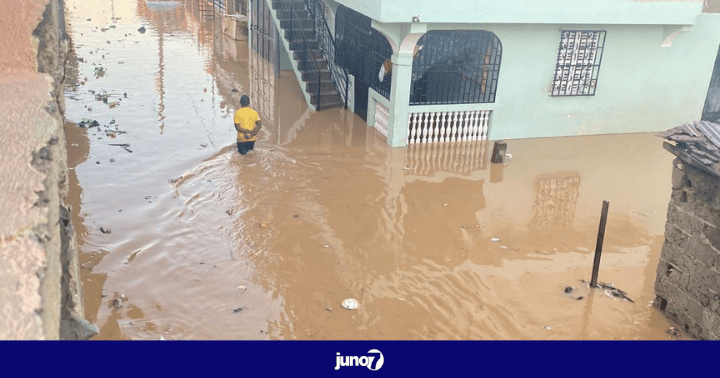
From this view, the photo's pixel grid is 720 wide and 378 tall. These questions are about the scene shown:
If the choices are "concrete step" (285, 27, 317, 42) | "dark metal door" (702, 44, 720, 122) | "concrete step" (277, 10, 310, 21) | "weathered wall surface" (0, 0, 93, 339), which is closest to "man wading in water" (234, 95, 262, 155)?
"concrete step" (285, 27, 317, 42)

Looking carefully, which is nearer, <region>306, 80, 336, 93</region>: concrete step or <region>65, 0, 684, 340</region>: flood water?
<region>65, 0, 684, 340</region>: flood water

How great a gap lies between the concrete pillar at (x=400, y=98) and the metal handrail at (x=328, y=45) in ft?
9.43

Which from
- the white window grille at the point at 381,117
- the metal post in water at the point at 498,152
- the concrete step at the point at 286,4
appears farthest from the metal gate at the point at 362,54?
the metal post in water at the point at 498,152

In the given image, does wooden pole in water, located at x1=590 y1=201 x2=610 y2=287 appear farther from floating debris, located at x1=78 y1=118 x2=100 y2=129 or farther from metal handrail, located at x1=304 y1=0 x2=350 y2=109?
floating debris, located at x1=78 y1=118 x2=100 y2=129

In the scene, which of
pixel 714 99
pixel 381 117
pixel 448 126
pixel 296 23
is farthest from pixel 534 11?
pixel 296 23

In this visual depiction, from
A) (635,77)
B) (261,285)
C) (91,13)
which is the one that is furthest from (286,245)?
(91,13)

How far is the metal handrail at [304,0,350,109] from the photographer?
15953 millimetres

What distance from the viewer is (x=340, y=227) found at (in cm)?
947

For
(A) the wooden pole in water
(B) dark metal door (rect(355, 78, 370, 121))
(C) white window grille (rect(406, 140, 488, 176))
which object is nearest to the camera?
(A) the wooden pole in water

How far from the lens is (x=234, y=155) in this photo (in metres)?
12.1

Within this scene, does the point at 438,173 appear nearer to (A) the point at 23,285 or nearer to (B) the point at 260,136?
(B) the point at 260,136

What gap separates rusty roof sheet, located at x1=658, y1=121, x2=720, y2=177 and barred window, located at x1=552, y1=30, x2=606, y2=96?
7.37 metres

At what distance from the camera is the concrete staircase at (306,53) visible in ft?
52.3

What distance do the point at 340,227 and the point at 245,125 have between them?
11.5 feet
